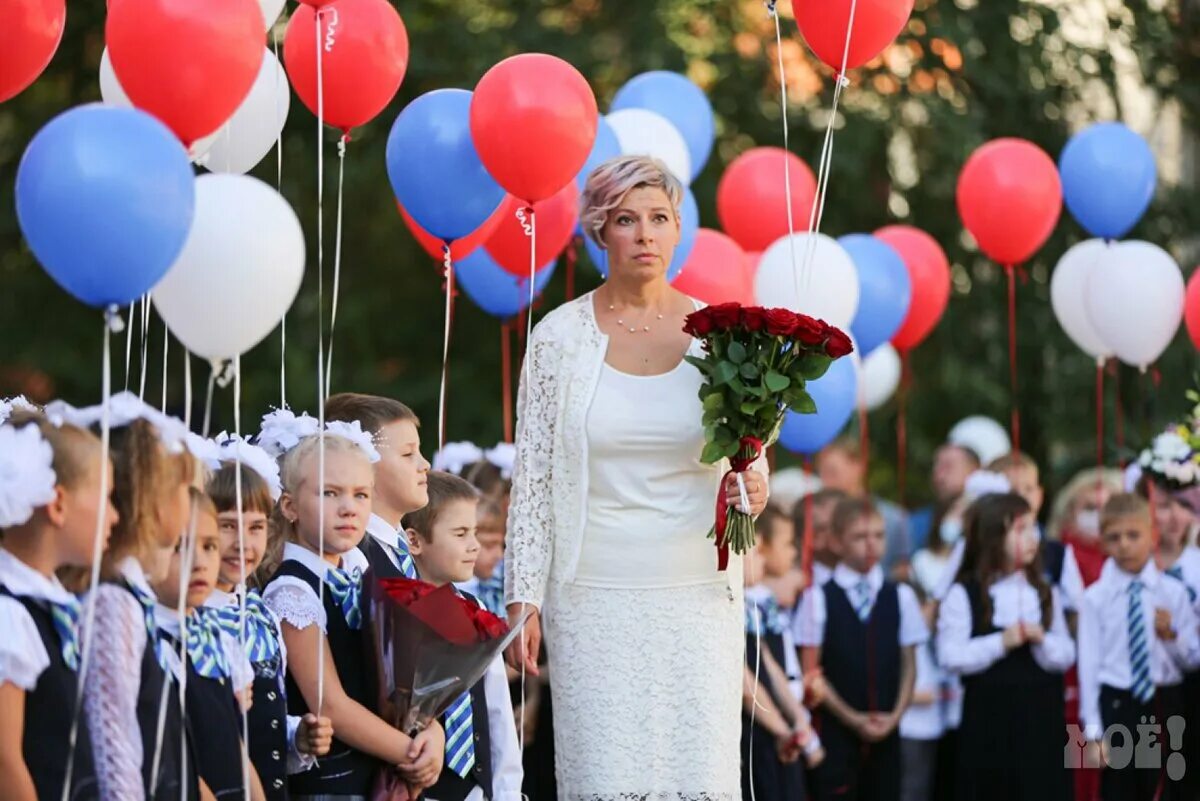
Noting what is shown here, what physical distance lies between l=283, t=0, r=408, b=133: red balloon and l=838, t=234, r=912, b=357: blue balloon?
8.91ft

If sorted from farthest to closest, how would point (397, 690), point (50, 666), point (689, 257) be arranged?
1. point (689, 257)
2. point (397, 690)
3. point (50, 666)

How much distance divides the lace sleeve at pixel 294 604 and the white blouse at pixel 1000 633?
4084 mm

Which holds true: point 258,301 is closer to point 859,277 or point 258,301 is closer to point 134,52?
point 134,52

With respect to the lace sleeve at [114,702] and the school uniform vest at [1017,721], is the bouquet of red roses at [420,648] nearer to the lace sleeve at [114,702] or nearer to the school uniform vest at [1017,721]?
the lace sleeve at [114,702]

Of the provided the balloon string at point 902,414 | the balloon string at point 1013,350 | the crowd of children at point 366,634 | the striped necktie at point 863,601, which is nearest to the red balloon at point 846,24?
the crowd of children at point 366,634

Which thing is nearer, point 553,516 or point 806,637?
point 553,516

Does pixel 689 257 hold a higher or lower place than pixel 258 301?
higher

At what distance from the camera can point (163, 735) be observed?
4.24m

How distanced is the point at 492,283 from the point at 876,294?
1718 millimetres

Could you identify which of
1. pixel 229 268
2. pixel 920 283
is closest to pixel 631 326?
pixel 229 268

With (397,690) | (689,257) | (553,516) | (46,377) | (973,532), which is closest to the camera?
(397,690)

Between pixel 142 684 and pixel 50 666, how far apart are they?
9.8 inches

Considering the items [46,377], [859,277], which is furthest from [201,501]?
[46,377]

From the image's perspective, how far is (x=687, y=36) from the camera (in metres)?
12.8
